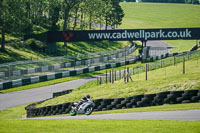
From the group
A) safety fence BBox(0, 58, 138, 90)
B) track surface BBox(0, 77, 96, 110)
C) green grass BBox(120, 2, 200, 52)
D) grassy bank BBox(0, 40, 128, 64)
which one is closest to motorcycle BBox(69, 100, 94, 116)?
track surface BBox(0, 77, 96, 110)

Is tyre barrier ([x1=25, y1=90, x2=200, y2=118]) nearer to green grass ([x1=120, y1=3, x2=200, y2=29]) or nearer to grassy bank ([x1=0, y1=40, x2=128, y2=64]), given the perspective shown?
grassy bank ([x1=0, y1=40, x2=128, y2=64])

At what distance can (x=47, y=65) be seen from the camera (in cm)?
4328

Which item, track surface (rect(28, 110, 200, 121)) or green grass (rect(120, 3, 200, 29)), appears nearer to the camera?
track surface (rect(28, 110, 200, 121))

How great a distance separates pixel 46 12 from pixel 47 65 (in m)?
43.8

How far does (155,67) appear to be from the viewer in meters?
36.4

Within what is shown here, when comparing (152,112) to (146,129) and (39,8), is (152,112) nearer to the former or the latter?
(146,129)

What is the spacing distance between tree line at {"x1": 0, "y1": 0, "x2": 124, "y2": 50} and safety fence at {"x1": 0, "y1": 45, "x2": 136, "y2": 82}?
9.99 metres

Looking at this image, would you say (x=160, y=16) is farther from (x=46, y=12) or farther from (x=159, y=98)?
(x=159, y=98)

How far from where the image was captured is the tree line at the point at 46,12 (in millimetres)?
51909

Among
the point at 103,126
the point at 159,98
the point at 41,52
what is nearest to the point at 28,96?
the point at 159,98

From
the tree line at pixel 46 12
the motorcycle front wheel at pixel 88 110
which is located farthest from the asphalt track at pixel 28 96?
the tree line at pixel 46 12

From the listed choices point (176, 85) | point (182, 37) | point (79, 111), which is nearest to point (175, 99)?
point (176, 85)

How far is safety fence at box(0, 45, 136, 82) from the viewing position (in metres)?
36.7

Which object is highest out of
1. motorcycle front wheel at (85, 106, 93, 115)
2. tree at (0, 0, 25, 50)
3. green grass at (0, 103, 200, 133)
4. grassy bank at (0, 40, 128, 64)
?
tree at (0, 0, 25, 50)
